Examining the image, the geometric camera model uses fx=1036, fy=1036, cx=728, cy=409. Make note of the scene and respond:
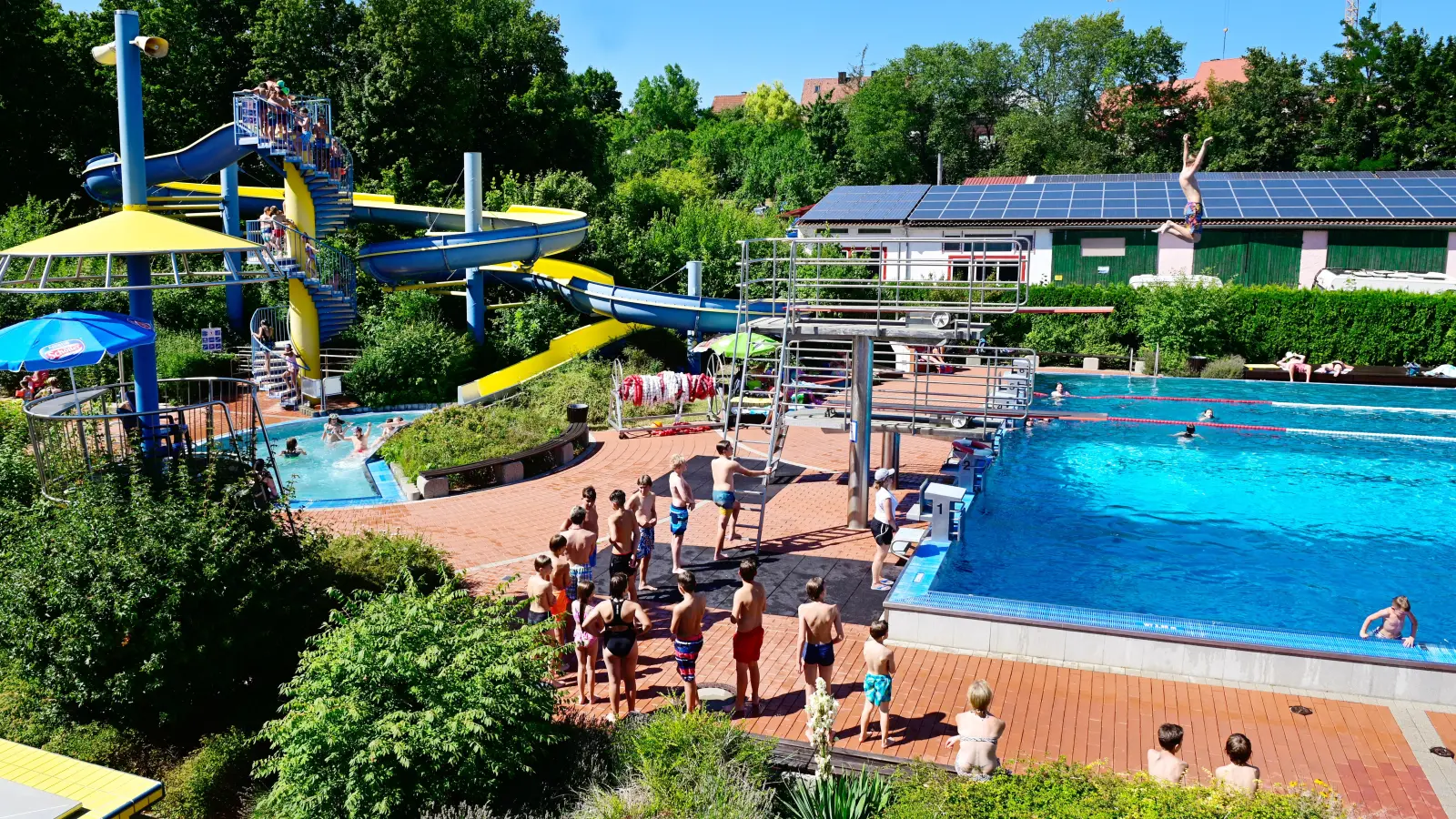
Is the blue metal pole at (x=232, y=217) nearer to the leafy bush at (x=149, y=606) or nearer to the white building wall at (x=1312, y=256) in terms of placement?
the leafy bush at (x=149, y=606)

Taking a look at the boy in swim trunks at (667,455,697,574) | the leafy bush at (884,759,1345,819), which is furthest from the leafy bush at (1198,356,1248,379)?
the leafy bush at (884,759,1345,819)

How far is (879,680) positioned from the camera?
7996 mm

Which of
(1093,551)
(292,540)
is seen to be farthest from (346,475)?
(1093,551)

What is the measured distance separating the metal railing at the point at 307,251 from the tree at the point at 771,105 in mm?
59011

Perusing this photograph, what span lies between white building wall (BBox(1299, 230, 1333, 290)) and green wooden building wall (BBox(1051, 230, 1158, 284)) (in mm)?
4480

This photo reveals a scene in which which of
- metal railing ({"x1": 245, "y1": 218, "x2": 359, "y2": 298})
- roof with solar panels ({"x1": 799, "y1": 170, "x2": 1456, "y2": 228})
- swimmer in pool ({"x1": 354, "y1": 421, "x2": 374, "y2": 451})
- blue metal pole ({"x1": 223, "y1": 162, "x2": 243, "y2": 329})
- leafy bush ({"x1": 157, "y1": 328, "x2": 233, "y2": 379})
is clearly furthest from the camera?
roof with solar panels ({"x1": 799, "y1": 170, "x2": 1456, "y2": 228})

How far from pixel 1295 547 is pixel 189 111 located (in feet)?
125

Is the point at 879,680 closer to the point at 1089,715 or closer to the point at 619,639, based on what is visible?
the point at 1089,715

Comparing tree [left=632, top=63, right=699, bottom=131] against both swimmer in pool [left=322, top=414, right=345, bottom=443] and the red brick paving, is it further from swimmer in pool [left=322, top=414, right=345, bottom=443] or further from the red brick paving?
the red brick paving

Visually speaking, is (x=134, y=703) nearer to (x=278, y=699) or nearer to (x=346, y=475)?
(x=278, y=699)

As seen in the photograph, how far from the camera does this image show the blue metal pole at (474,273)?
26.0 metres

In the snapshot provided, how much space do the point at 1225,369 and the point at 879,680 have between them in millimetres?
24983

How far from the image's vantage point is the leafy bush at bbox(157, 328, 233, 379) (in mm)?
22469

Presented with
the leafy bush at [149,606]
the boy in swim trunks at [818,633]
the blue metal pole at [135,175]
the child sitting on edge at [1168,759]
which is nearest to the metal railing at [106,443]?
the blue metal pole at [135,175]
